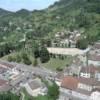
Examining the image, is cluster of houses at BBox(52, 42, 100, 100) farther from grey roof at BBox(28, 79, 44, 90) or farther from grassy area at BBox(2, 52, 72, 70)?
grassy area at BBox(2, 52, 72, 70)

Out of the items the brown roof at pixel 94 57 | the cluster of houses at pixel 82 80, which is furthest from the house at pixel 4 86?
the brown roof at pixel 94 57

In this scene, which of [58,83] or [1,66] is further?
[1,66]

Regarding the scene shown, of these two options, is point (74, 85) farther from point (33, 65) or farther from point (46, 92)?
point (33, 65)

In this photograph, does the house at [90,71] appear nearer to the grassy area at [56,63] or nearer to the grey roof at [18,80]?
the grassy area at [56,63]

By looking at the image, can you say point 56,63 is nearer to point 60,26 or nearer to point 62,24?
point 60,26

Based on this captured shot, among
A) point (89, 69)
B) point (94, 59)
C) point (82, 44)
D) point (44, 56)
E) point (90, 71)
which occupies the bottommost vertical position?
point (90, 71)

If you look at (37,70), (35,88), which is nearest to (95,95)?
(35,88)

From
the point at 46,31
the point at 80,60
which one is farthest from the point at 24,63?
the point at 46,31
